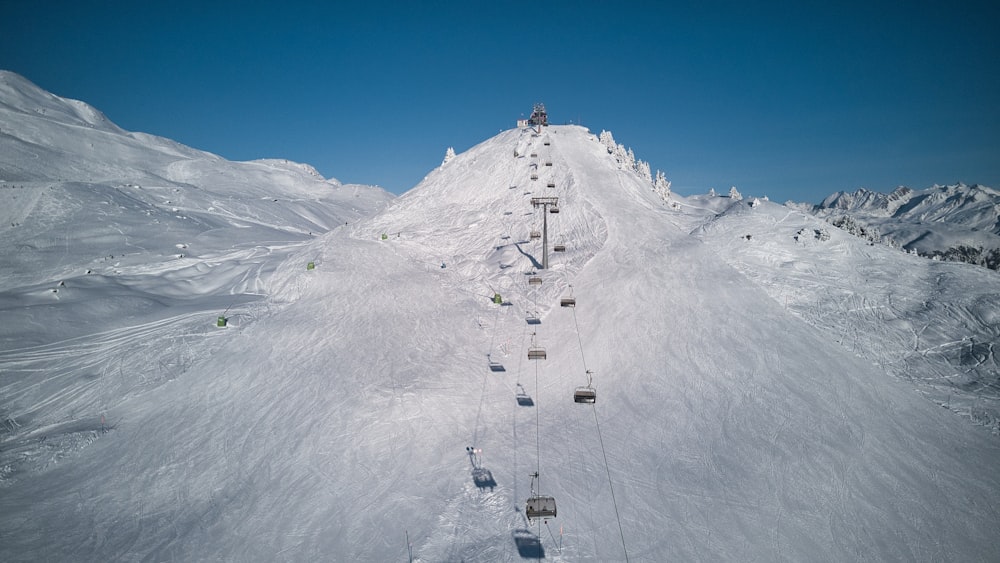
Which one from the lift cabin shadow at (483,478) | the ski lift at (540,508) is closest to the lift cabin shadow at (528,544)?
the ski lift at (540,508)

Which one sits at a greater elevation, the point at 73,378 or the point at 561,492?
the point at 73,378

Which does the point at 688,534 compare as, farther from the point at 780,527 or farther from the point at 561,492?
the point at 561,492

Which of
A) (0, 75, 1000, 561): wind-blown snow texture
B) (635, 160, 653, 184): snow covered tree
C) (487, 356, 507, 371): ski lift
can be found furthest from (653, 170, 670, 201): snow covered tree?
(487, 356, 507, 371): ski lift

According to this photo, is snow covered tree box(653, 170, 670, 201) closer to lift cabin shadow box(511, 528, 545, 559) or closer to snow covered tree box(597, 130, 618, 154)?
snow covered tree box(597, 130, 618, 154)

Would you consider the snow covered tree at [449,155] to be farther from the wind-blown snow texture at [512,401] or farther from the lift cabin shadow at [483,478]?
the lift cabin shadow at [483,478]

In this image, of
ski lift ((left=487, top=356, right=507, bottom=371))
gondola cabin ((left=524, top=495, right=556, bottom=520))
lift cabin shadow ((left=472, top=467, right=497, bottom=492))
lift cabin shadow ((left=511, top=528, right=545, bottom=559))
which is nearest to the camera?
lift cabin shadow ((left=511, top=528, right=545, bottom=559))

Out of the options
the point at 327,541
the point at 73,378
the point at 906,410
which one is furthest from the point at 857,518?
the point at 73,378
